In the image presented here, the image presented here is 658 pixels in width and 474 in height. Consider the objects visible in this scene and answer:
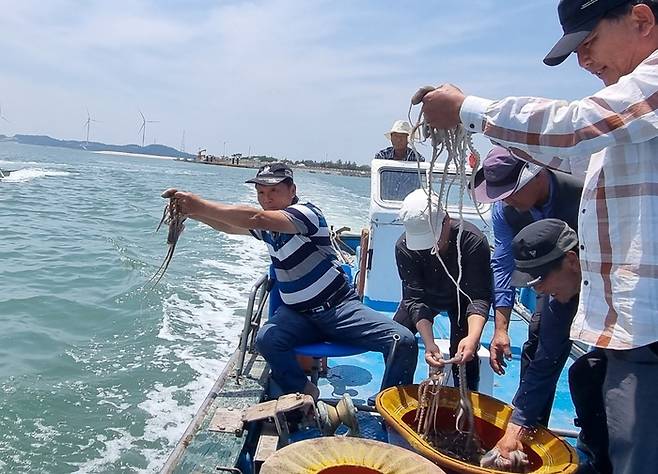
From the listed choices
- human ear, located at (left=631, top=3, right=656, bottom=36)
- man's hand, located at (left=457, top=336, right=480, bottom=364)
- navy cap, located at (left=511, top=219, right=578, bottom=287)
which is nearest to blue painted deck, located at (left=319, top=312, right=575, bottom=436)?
man's hand, located at (left=457, top=336, right=480, bottom=364)

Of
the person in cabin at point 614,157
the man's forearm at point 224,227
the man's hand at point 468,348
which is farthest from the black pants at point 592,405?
the man's forearm at point 224,227

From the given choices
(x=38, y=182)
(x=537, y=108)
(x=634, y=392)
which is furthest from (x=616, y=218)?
(x=38, y=182)

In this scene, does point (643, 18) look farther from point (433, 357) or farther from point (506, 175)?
point (433, 357)

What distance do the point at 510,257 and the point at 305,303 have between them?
1.24 meters

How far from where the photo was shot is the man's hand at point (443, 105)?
1598 millimetres

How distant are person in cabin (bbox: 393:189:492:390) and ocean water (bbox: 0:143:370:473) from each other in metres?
2.50

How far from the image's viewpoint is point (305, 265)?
11.0ft

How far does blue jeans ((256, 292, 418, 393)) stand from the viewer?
3.15m

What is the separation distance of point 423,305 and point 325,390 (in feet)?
4.04

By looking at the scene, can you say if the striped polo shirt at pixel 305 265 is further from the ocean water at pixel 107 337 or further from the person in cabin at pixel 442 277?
the ocean water at pixel 107 337

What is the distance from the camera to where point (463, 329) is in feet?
10.9

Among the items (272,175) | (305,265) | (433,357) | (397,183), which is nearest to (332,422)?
(433,357)

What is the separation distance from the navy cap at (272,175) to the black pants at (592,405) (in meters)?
1.94

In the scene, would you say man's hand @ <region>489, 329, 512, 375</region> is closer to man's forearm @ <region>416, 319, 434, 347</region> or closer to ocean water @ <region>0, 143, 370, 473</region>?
man's forearm @ <region>416, 319, 434, 347</region>
